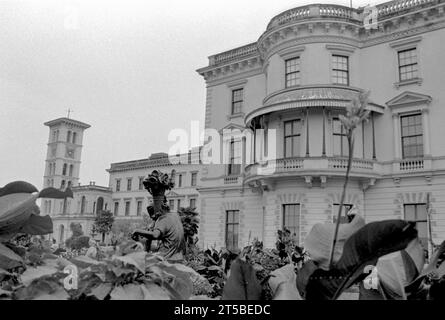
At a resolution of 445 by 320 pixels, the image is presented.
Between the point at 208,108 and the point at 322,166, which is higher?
the point at 208,108

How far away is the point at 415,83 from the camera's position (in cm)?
1772

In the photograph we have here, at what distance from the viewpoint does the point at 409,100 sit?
17703 millimetres

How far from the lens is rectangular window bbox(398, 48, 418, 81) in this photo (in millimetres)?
18000

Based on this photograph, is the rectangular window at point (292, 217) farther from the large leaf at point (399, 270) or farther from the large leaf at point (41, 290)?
the large leaf at point (41, 290)

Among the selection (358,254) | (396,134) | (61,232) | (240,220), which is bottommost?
(61,232)

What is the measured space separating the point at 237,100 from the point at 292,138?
5336 millimetres

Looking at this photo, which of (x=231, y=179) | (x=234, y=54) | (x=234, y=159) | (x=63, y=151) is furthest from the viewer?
(x=63, y=151)

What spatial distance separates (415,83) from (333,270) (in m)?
19.1

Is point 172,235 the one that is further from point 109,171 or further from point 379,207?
point 109,171

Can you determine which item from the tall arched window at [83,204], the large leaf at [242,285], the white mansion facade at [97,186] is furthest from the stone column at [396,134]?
the tall arched window at [83,204]

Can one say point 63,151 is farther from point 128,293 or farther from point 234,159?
point 128,293

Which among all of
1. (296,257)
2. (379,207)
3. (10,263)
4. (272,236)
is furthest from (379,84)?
(10,263)

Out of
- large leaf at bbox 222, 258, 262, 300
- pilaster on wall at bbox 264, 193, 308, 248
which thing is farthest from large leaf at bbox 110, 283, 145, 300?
pilaster on wall at bbox 264, 193, 308, 248

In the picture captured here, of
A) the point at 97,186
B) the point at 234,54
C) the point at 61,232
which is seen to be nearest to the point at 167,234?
the point at 234,54
